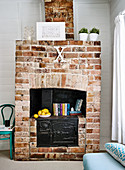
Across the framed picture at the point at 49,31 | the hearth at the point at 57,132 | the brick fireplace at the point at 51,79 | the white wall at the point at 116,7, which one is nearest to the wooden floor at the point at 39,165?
the brick fireplace at the point at 51,79

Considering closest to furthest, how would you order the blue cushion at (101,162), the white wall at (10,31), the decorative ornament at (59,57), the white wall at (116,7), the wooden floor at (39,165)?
the blue cushion at (101,162)
the wooden floor at (39,165)
the decorative ornament at (59,57)
the white wall at (116,7)
the white wall at (10,31)

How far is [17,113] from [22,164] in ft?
2.68

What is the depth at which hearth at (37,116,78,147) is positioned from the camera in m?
3.41

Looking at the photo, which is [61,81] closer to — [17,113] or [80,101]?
[80,101]

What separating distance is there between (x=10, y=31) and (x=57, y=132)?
7.26 feet

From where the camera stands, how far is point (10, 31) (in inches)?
160

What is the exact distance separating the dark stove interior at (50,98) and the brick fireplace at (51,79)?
0.79ft

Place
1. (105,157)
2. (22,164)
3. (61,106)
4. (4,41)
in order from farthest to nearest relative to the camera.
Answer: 1. (4,41)
2. (61,106)
3. (22,164)
4. (105,157)

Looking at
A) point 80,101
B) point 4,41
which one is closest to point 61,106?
point 80,101

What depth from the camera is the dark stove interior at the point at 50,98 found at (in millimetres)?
3609

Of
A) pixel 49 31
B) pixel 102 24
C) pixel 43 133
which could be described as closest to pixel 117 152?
pixel 43 133

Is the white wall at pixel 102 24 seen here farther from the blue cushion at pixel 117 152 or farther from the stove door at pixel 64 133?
the blue cushion at pixel 117 152

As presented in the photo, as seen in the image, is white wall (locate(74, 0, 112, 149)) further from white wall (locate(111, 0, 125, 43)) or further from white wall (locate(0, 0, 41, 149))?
white wall (locate(0, 0, 41, 149))

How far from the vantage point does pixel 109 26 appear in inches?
162
